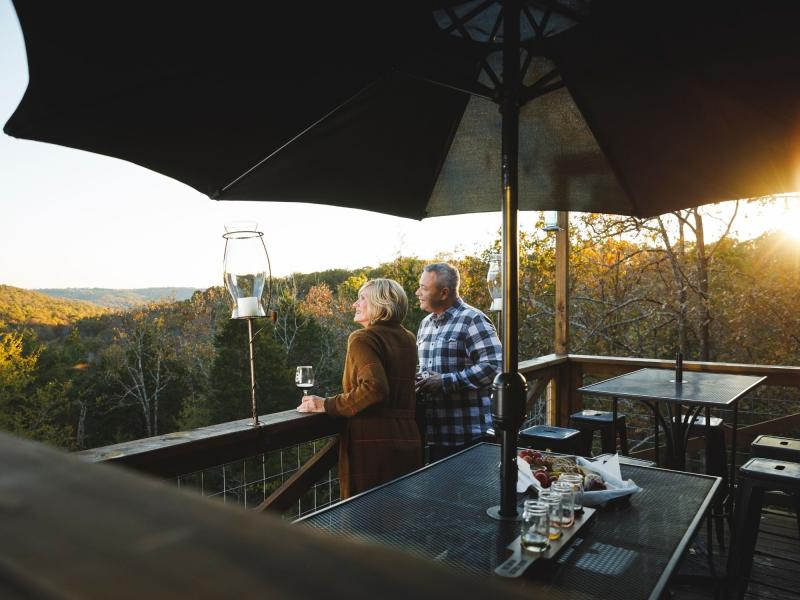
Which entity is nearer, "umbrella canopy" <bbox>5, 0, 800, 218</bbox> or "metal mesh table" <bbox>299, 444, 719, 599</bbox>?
"metal mesh table" <bbox>299, 444, 719, 599</bbox>

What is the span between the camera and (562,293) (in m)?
5.01

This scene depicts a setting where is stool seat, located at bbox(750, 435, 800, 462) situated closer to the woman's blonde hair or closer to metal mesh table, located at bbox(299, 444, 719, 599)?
metal mesh table, located at bbox(299, 444, 719, 599)

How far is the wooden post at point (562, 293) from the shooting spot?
16.3ft

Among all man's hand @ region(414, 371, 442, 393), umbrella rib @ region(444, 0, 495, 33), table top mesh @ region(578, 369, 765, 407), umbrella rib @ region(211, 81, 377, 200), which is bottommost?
table top mesh @ region(578, 369, 765, 407)

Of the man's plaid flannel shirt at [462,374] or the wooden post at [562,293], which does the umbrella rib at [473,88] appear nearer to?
the man's plaid flannel shirt at [462,374]

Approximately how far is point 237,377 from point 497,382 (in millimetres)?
20598

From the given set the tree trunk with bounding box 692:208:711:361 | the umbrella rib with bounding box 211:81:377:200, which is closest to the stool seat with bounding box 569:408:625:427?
the umbrella rib with bounding box 211:81:377:200

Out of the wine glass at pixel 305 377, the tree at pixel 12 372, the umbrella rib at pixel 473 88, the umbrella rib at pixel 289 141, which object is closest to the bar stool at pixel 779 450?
the wine glass at pixel 305 377

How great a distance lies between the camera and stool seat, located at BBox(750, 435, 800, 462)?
2881 millimetres

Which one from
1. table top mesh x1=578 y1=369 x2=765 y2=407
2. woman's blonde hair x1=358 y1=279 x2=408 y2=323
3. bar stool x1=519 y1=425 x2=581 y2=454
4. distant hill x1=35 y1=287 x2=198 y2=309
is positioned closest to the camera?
woman's blonde hair x1=358 y1=279 x2=408 y2=323

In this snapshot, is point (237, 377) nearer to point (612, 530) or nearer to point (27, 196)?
point (27, 196)

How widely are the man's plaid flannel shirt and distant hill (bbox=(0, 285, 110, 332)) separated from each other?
23396 mm

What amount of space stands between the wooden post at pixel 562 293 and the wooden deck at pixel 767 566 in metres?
1.89

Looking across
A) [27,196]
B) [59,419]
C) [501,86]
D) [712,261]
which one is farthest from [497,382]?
[27,196]
